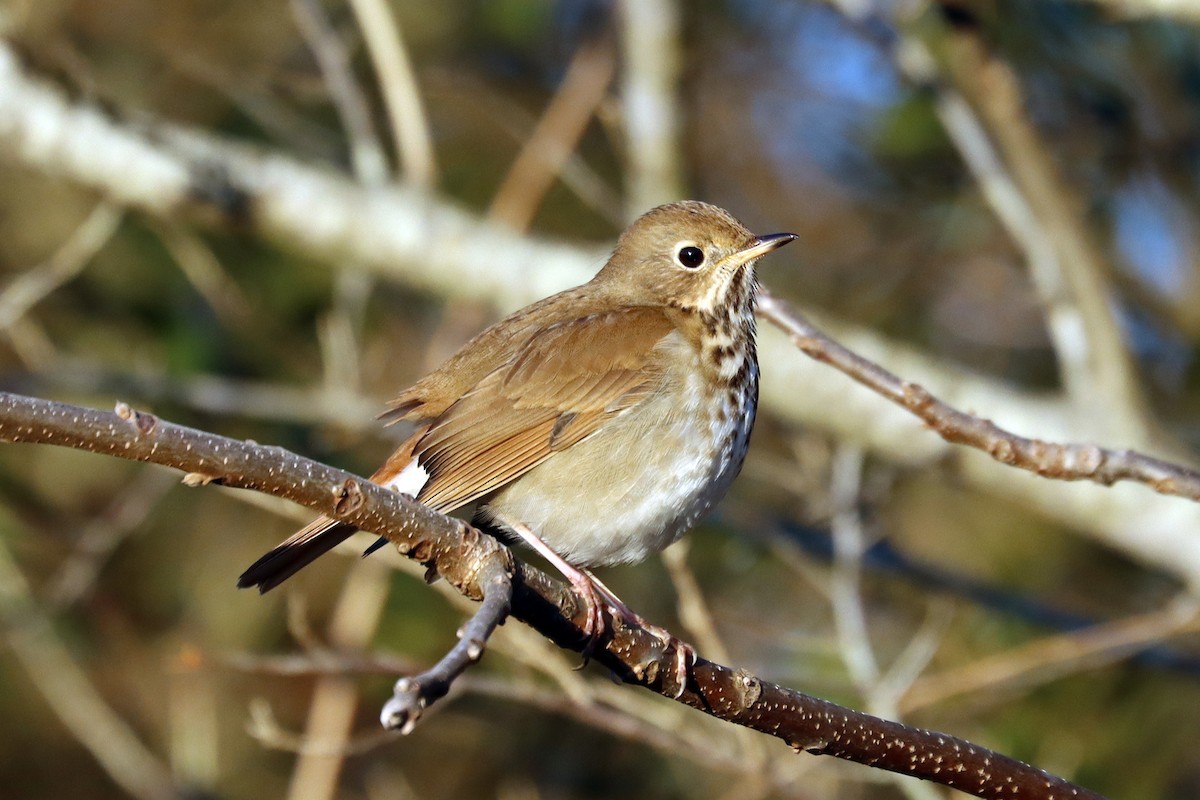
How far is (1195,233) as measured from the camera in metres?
7.48

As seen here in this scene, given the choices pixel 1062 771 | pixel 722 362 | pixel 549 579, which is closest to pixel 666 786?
pixel 1062 771

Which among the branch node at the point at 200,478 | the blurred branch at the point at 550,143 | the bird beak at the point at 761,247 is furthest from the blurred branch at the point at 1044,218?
the branch node at the point at 200,478

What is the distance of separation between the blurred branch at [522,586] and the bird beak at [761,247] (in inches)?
72.3

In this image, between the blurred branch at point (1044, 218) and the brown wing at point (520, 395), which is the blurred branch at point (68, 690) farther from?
the blurred branch at point (1044, 218)

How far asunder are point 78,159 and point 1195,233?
5568 millimetres

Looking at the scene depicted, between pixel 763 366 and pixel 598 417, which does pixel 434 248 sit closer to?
pixel 763 366

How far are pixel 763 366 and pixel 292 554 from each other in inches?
129

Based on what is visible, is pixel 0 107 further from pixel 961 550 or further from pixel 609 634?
pixel 961 550

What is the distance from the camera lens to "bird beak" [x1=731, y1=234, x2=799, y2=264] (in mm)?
4688

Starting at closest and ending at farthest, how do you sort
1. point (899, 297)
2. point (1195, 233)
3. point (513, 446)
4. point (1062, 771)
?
point (513, 446) → point (1062, 771) → point (1195, 233) → point (899, 297)

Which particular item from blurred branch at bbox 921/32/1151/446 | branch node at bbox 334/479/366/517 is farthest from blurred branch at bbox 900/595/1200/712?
branch node at bbox 334/479/366/517

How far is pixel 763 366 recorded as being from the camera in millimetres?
6613

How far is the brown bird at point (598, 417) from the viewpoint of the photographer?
4273mm

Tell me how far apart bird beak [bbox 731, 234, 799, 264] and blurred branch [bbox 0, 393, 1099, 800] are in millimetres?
1835
